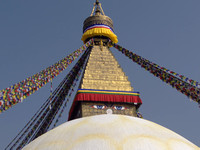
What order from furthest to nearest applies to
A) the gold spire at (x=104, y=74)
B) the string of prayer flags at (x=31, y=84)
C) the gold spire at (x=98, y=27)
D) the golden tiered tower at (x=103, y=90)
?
the gold spire at (x=98, y=27), the gold spire at (x=104, y=74), the golden tiered tower at (x=103, y=90), the string of prayer flags at (x=31, y=84)

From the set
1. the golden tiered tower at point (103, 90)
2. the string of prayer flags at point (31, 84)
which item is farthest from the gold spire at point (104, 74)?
the string of prayer flags at point (31, 84)

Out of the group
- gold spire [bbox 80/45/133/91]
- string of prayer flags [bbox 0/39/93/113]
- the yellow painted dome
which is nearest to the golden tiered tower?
gold spire [bbox 80/45/133/91]

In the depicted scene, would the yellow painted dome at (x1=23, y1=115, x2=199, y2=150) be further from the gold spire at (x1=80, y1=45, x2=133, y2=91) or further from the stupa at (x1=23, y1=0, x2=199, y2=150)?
the gold spire at (x1=80, y1=45, x2=133, y2=91)

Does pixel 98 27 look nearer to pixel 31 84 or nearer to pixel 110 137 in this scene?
pixel 31 84

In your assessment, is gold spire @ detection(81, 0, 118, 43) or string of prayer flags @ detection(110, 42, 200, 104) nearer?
string of prayer flags @ detection(110, 42, 200, 104)

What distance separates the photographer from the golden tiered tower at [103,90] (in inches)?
544

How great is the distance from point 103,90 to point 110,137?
11.2 metres

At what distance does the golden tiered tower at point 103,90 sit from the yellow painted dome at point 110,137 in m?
10.1

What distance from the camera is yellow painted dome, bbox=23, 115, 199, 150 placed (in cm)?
278

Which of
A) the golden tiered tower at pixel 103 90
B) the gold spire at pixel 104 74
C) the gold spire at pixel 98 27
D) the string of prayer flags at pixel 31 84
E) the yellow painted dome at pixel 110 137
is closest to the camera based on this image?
the yellow painted dome at pixel 110 137

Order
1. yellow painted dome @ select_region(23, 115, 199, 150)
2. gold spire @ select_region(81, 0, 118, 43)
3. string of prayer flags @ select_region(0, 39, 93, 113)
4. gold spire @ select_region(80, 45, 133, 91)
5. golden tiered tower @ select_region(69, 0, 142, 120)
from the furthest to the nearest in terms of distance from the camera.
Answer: gold spire @ select_region(81, 0, 118, 43) < gold spire @ select_region(80, 45, 133, 91) < golden tiered tower @ select_region(69, 0, 142, 120) < string of prayer flags @ select_region(0, 39, 93, 113) < yellow painted dome @ select_region(23, 115, 199, 150)

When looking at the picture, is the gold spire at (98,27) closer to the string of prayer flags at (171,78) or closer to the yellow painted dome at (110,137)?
the string of prayer flags at (171,78)

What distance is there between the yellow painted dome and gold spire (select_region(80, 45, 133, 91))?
10956mm

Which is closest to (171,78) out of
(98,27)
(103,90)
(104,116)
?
(103,90)
